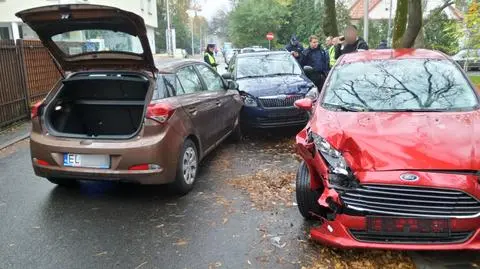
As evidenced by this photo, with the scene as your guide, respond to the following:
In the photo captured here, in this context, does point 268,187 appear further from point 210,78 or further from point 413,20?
point 413,20

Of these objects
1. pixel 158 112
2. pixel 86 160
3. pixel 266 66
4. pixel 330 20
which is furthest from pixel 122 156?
pixel 330 20

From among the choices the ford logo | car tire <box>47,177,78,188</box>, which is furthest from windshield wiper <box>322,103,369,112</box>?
car tire <box>47,177,78,188</box>

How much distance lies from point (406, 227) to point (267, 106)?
15.8 ft

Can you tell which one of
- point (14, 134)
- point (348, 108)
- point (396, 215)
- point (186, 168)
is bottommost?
point (14, 134)

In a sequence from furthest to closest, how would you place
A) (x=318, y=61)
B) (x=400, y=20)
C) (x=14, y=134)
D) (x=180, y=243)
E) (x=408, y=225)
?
(x=400, y=20), (x=318, y=61), (x=14, y=134), (x=180, y=243), (x=408, y=225)

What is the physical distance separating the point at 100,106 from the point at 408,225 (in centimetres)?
412

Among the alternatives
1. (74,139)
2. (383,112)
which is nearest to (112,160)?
(74,139)

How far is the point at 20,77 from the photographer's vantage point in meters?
10.4

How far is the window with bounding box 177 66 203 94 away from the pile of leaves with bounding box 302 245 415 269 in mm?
2835

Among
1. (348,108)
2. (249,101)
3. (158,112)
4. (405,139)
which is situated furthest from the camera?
(249,101)

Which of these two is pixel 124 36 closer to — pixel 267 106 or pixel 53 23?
pixel 53 23

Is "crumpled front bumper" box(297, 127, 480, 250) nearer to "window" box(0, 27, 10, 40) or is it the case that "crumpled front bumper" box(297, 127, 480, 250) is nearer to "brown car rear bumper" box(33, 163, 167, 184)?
"brown car rear bumper" box(33, 163, 167, 184)

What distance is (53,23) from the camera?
5160 millimetres

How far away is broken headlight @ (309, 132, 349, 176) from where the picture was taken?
11.7ft
